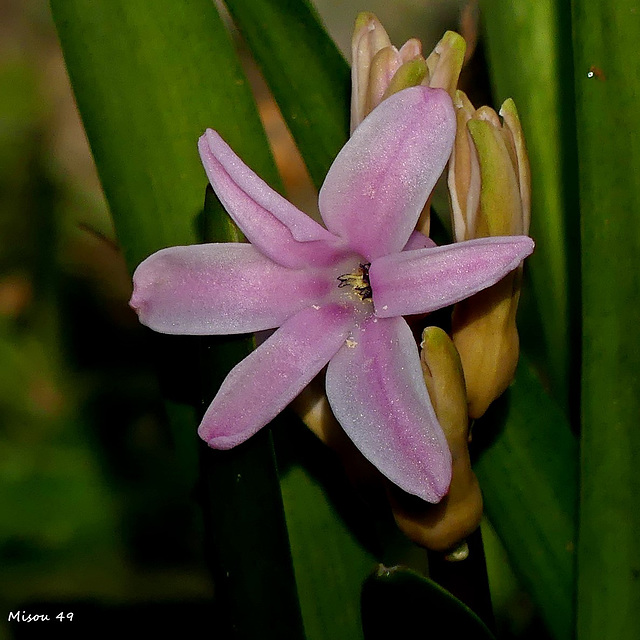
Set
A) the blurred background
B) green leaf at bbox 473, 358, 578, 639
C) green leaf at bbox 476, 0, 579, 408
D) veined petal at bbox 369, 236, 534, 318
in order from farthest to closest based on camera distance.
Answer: the blurred background < green leaf at bbox 476, 0, 579, 408 < green leaf at bbox 473, 358, 578, 639 < veined petal at bbox 369, 236, 534, 318

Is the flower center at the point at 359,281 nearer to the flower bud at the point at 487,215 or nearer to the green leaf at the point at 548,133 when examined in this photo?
the flower bud at the point at 487,215

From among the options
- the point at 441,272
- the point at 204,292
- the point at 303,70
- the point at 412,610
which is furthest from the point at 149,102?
the point at 412,610

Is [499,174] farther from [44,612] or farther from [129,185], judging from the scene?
[44,612]

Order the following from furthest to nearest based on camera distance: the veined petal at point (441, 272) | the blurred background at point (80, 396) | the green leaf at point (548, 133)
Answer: the blurred background at point (80, 396) → the green leaf at point (548, 133) → the veined petal at point (441, 272)

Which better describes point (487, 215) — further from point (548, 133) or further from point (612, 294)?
point (548, 133)

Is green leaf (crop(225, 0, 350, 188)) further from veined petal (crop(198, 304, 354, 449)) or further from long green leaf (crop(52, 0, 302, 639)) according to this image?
veined petal (crop(198, 304, 354, 449))

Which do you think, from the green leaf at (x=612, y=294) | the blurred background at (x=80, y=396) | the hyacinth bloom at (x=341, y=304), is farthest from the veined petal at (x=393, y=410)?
the blurred background at (x=80, y=396)

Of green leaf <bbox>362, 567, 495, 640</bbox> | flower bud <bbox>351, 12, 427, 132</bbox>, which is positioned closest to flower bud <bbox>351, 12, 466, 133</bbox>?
flower bud <bbox>351, 12, 427, 132</bbox>
